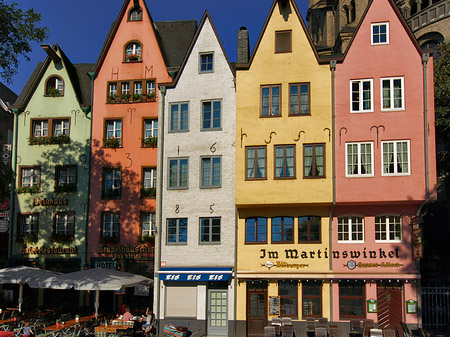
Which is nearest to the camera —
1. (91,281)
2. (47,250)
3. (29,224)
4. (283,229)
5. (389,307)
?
(91,281)

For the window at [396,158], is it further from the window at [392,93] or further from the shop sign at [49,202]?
the shop sign at [49,202]

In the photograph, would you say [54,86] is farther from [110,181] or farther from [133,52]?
[110,181]

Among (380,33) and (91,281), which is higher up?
(380,33)

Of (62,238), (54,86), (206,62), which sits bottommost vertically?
(62,238)

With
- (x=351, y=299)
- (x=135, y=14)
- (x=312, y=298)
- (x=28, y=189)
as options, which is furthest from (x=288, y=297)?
(x=135, y=14)

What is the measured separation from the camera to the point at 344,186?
2627 cm

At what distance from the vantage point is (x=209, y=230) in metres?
28.5

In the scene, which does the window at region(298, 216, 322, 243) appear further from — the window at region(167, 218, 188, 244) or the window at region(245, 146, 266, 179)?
the window at region(167, 218, 188, 244)

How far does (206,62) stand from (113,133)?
24.3 ft

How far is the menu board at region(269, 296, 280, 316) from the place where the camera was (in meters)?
26.9

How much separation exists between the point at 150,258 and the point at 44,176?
8.62 metres

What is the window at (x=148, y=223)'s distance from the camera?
31.1 meters

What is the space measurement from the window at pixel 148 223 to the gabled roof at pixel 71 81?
8.14 meters

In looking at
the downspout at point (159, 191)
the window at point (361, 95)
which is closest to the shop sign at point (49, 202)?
the downspout at point (159, 191)
